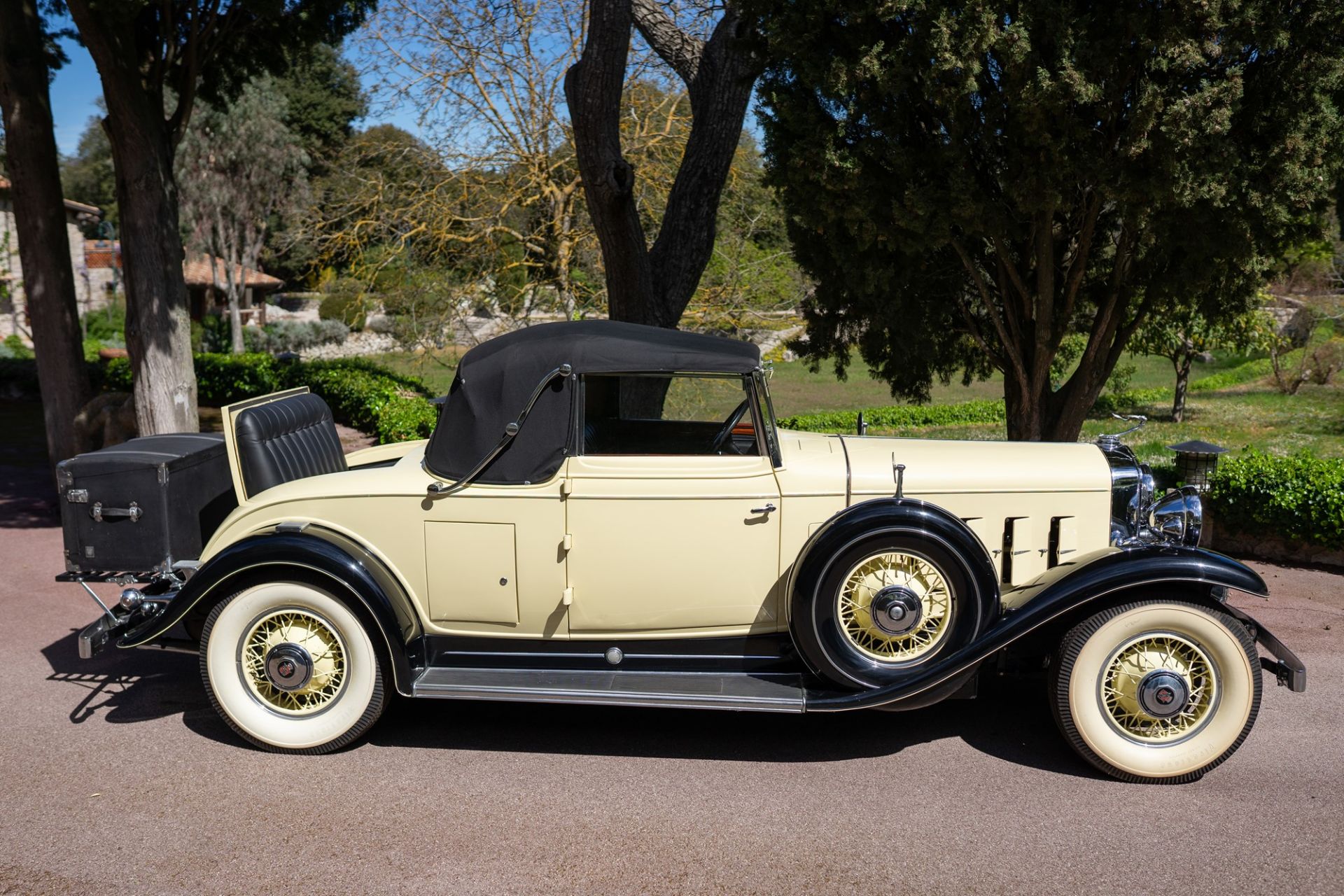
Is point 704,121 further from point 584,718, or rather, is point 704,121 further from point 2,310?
point 2,310

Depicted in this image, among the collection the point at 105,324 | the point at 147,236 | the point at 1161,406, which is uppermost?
the point at 147,236

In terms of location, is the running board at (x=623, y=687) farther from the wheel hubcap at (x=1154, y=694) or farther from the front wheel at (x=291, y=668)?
the wheel hubcap at (x=1154, y=694)

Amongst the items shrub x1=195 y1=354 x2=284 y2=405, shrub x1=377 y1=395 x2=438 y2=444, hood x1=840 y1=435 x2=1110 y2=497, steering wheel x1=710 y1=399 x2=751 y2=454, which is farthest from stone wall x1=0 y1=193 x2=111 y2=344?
hood x1=840 y1=435 x2=1110 y2=497

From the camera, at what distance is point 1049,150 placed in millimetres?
6734

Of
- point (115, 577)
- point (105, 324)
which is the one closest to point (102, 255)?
point (105, 324)

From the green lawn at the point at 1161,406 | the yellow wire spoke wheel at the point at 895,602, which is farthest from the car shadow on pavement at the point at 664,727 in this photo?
the green lawn at the point at 1161,406

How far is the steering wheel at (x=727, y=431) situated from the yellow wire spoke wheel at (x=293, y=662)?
6.54ft

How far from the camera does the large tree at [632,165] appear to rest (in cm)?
812

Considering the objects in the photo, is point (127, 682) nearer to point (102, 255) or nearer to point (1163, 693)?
point (1163, 693)

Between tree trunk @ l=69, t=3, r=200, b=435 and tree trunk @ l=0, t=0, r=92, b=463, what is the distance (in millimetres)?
586

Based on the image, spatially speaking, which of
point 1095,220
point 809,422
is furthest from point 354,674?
point 809,422

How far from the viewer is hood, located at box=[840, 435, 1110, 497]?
4.55 metres

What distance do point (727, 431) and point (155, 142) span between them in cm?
700

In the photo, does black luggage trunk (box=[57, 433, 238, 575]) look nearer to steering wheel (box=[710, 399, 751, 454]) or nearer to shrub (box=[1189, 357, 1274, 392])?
steering wheel (box=[710, 399, 751, 454])
